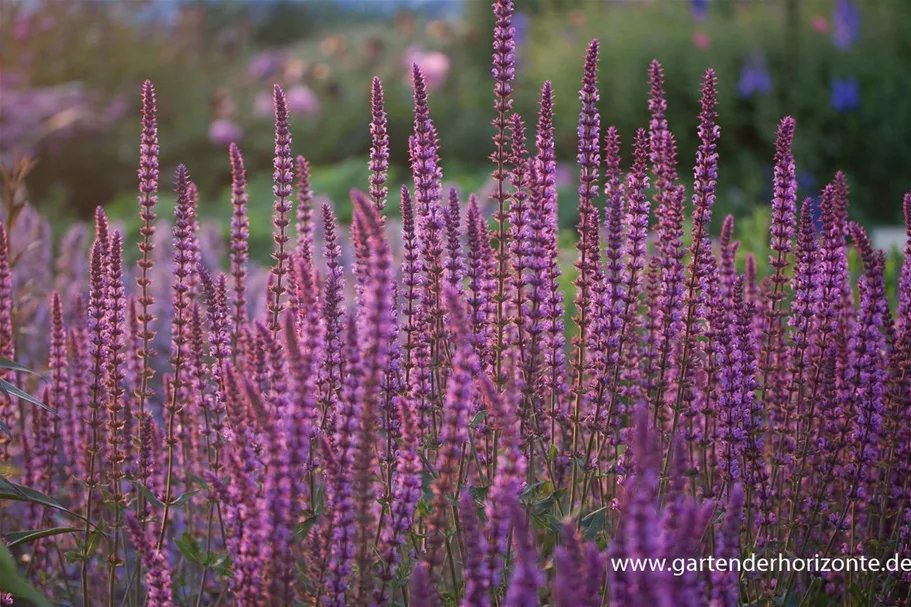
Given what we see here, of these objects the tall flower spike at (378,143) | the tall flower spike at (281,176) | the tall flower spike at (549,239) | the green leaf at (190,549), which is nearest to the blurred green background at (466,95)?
the tall flower spike at (281,176)

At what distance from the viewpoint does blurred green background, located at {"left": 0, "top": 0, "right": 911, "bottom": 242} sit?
13367 millimetres

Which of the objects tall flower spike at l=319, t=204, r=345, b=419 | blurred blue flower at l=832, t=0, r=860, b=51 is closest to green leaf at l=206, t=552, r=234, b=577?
tall flower spike at l=319, t=204, r=345, b=419

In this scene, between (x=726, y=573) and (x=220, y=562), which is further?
(x=220, y=562)

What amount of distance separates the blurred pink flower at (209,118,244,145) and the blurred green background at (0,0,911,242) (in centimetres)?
6

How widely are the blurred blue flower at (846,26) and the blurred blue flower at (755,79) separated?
120 centimetres

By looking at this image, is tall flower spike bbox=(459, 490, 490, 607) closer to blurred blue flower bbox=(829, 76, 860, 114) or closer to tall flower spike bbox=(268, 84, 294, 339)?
tall flower spike bbox=(268, 84, 294, 339)

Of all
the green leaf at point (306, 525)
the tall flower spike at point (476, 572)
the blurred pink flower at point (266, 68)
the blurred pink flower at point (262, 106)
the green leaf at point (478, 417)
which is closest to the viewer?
the tall flower spike at point (476, 572)

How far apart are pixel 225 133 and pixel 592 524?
13132 millimetres

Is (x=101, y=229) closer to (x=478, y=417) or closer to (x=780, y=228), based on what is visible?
(x=478, y=417)

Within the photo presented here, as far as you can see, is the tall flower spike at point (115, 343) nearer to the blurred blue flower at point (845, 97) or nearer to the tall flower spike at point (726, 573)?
the tall flower spike at point (726, 573)

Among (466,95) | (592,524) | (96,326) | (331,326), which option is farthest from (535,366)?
(466,95)

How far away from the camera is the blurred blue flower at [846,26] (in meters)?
14.3

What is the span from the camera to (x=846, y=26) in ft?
47.2

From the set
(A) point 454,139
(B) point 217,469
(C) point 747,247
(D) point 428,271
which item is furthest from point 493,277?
(A) point 454,139
